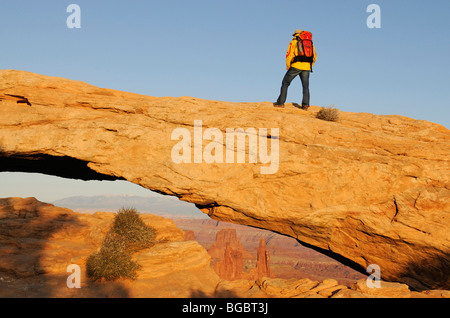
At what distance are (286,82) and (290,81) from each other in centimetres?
16

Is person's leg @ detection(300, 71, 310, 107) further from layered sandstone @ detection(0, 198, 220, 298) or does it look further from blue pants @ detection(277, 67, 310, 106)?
layered sandstone @ detection(0, 198, 220, 298)

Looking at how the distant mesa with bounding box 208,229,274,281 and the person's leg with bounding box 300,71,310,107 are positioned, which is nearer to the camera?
the person's leg with bounding box 300,71,310,107

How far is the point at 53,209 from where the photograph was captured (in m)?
17.6

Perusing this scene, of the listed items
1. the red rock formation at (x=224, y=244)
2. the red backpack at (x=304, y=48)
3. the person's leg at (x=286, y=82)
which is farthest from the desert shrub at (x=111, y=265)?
the red rock formation at (x=224, y=244)

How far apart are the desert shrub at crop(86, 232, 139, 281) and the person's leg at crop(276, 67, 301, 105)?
8425 millimetres

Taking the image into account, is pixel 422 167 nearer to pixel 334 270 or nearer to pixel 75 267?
pixel 75 267

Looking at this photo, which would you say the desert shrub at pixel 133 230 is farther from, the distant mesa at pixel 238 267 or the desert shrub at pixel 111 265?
the distant mesa at pixel 238 267

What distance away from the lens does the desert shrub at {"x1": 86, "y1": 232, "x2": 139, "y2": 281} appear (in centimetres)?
1125

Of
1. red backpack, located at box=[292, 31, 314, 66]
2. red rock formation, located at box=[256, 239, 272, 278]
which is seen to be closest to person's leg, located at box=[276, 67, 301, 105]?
red backpack, located at box=[292, 31, 314, 66]

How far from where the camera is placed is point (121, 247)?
12.3 metres

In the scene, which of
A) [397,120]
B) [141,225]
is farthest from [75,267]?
[397,120]

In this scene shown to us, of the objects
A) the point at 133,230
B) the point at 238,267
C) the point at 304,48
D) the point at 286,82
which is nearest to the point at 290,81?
the point at 286,82
